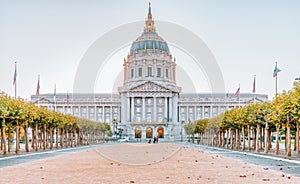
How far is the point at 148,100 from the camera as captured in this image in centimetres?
17675

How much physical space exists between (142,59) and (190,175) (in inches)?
6678

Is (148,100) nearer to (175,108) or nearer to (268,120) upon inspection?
(175,108)

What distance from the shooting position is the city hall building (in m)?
175

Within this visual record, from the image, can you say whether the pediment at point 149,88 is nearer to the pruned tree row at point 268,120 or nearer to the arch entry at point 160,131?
the arch entry at point 160,131

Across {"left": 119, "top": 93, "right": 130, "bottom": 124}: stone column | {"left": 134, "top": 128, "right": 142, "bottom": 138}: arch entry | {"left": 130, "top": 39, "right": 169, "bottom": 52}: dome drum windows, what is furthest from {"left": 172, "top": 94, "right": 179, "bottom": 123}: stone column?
{"left": 130, "top": 39, "right": 169, "bottom": 52}: dome drum windows

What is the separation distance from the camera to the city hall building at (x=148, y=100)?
175m

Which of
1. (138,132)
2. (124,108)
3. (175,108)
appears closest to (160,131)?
(138,132)

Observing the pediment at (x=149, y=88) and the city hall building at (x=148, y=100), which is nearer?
the pediment at (x=149, y=88)

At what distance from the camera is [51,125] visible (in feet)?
229

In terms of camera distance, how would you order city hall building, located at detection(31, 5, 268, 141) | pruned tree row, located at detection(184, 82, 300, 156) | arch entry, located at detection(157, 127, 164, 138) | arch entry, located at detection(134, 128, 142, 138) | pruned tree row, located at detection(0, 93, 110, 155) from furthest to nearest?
1. city hall building, located at detection(31, 5, 268, 141)
2. arch entry, located at detection(157, 127, 164, 138)
3. arch entry, located at detection(134, 128, 142, 138)
4. pruned tree row, located at detection(0, 93, 110, 155)
5. pruned tree row, located at detection(184, 82, 300, 156)

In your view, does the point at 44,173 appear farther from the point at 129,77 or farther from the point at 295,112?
the point at 129,77

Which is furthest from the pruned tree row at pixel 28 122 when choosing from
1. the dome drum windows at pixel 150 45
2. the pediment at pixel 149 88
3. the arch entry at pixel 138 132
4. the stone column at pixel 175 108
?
the dome drum windows at pixel 150 45

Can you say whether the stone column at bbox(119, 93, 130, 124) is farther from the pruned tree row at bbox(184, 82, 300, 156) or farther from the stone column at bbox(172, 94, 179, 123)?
the pruned tree row at bbox(184, 82, 300, 156)

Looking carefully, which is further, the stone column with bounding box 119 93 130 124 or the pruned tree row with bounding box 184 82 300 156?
the stone column with bounding box 119 93 130 124
